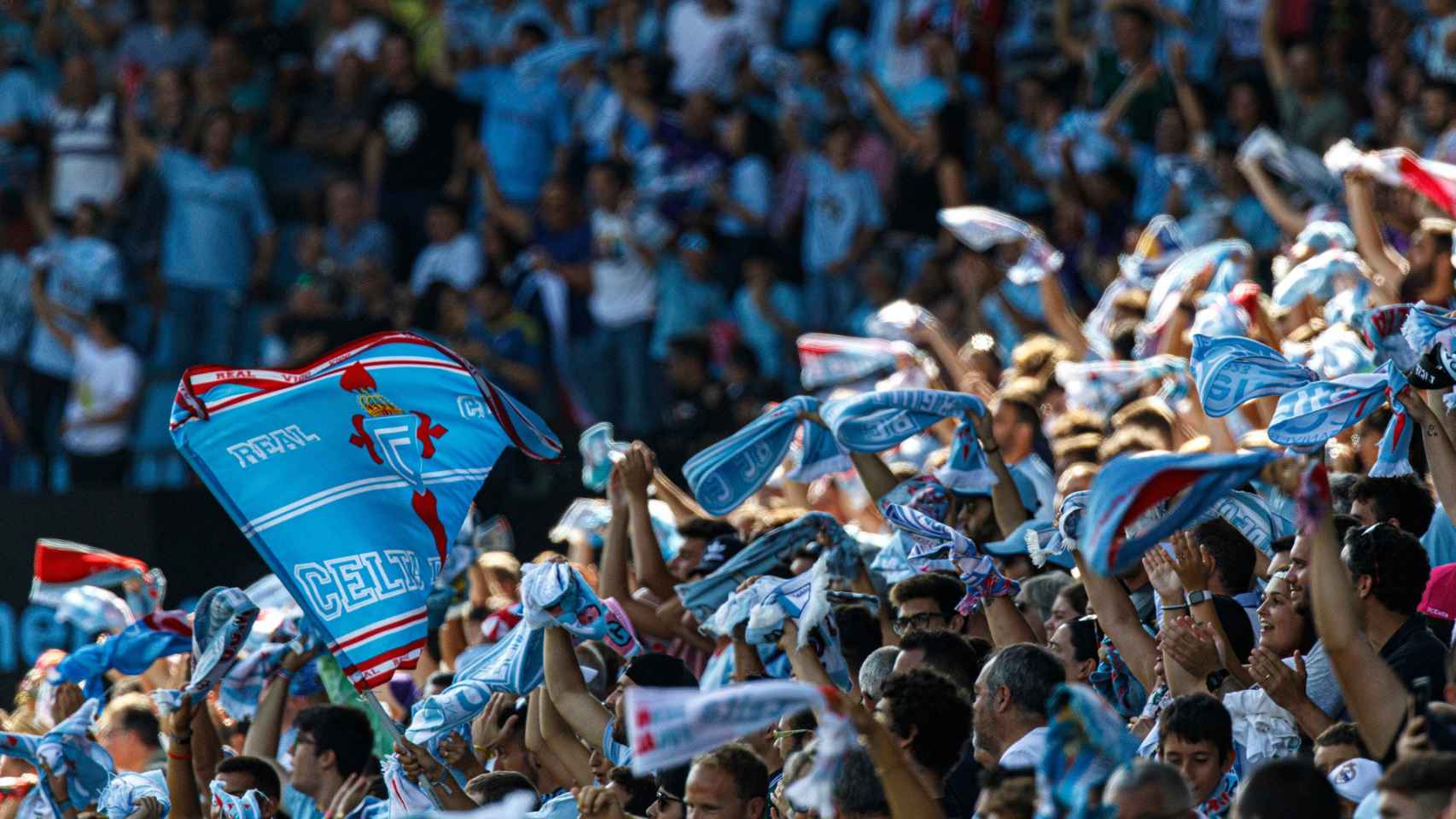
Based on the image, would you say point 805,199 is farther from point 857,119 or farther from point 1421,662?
point 1421,662

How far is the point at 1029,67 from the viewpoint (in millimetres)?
13680

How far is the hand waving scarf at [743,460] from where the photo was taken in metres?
7.56

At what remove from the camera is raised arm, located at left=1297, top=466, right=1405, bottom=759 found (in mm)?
4492

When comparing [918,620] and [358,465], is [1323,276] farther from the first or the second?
[358,465]

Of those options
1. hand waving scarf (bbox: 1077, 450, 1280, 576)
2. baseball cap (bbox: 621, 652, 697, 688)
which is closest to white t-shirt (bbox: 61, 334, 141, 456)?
baseball cap (bbox: 621, 652, 697, 688)

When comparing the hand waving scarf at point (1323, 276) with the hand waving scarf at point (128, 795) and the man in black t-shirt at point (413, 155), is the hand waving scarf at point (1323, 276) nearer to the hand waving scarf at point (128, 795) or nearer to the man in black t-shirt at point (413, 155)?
the hand waving scarf at point (128, 795)

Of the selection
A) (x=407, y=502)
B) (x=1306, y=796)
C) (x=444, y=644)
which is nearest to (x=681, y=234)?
(x=444, y=644)

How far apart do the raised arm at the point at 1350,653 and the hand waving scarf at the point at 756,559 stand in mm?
2484

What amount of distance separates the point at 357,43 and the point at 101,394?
3285mm

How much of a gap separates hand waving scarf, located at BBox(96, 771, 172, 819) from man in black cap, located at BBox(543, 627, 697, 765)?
1.17m

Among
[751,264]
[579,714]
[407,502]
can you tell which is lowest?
[751,264]

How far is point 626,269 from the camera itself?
43.3ft

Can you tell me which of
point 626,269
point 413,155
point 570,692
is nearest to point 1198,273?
point 570,692

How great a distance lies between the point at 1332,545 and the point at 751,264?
28.3 ft
